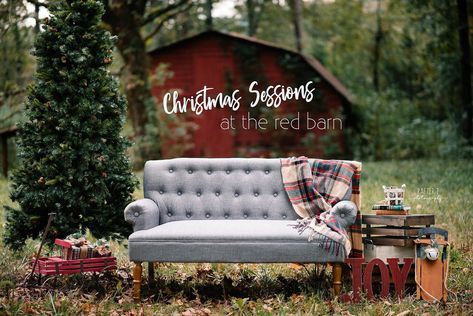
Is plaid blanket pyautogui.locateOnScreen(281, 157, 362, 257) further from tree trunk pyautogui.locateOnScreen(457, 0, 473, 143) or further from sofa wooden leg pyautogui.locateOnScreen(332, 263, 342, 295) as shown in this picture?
tree trunk pyautogui.locateOnScreen(457, 0, 473, 143)

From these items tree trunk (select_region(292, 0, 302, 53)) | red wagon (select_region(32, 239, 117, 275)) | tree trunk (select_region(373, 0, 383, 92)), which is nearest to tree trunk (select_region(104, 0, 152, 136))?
red wagon (select_region(32, 239, 117, 275))

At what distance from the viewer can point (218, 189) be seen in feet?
21.7

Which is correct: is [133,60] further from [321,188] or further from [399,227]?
[399,227]

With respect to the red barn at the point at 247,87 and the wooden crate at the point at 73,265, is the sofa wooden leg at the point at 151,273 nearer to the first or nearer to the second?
the wooden crate at the point at 73,265

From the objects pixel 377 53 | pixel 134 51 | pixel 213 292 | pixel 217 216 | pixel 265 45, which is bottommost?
pixel 213 292

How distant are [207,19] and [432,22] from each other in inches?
562

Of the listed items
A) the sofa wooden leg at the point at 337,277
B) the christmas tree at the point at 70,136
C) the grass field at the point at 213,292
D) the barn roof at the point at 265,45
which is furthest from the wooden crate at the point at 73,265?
the barn roof at the point at 265,45

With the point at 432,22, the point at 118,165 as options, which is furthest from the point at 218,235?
the point at 432,22

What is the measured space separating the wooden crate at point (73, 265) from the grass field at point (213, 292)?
0.16 m

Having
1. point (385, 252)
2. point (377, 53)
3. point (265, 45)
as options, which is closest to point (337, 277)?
point (385, 252)

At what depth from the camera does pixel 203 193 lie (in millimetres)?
6621

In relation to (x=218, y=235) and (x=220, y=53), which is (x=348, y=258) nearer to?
(x=218, y=235)

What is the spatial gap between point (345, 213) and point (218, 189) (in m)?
1.35

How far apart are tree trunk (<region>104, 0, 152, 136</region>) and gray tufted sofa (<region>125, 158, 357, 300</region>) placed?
9710mm
